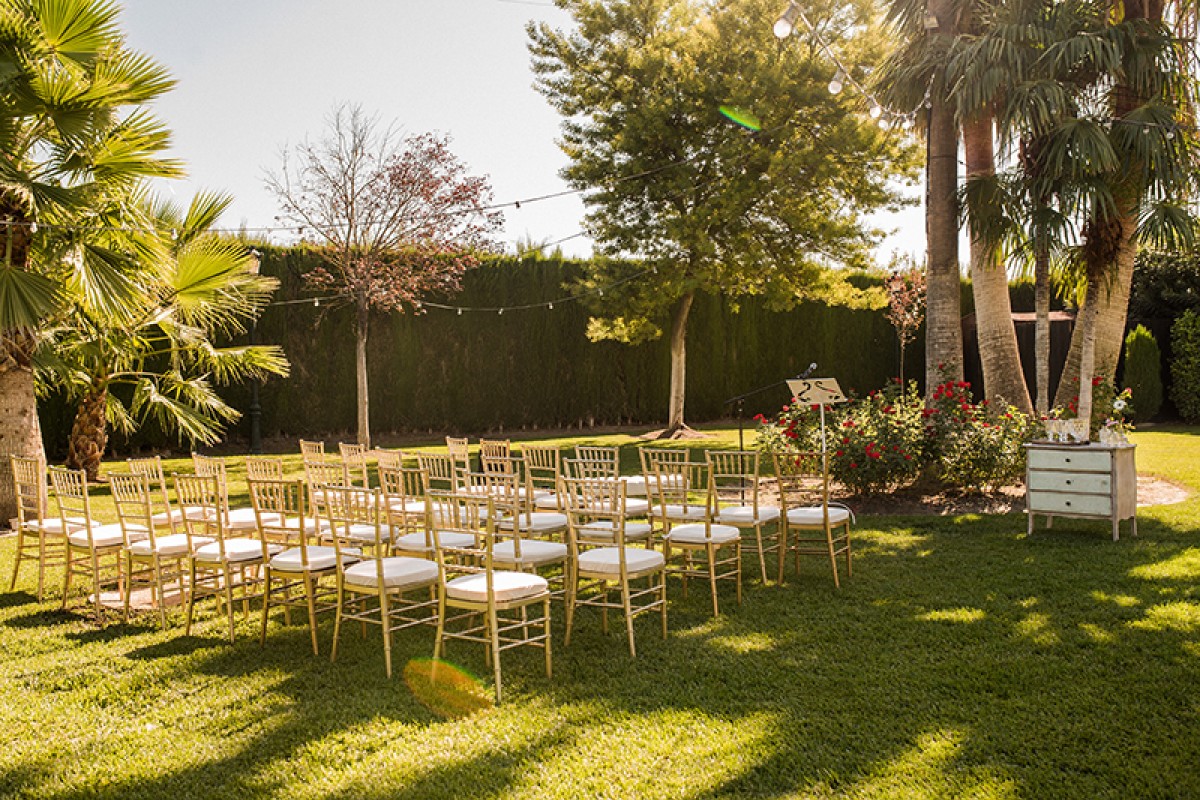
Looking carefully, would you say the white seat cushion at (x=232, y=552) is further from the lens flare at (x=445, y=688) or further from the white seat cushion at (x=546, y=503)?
the white seat cushion at (x=546, y=503)

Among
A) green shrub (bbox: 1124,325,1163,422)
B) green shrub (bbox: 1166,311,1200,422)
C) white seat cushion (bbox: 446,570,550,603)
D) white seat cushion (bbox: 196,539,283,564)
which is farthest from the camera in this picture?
green shrub (bbox: 1166,311,1200,422)

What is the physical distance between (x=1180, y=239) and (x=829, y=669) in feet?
22.9

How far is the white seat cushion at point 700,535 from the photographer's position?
509 centimetres

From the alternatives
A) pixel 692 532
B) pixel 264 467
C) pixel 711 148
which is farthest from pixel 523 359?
pixel 692 532

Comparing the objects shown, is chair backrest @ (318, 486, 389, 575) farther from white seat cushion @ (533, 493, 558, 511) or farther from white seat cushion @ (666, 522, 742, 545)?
white seat cushion @ (666, 522, 742, 545)

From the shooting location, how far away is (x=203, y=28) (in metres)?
9.14

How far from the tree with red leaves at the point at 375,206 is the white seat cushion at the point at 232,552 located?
8.96 m

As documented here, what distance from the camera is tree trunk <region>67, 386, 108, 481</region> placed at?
10219mm

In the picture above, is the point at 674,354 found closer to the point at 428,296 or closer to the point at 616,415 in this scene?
the point at 616,415

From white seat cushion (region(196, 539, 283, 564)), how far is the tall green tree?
994 cm

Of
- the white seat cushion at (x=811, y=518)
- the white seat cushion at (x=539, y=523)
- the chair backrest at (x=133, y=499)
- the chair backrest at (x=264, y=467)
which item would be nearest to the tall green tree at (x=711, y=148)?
the white seat cushion at (x=811, y=518)

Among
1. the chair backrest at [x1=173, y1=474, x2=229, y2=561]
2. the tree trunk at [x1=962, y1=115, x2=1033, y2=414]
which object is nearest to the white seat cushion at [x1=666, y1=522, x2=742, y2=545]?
the chair backrest at [x1=173, y1=474, x2=229, y2=561]

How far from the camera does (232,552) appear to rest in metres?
4.79

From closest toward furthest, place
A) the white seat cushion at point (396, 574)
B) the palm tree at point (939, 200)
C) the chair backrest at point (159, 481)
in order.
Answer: the white seat cushion at point (396, 574), the chair backrest at point (159, 481), the palm tree at point (939, 200)
